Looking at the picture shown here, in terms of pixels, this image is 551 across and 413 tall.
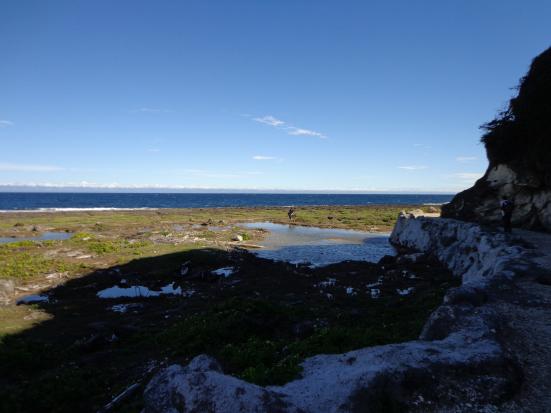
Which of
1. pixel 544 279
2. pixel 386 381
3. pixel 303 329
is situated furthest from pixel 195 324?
pixel 544 279

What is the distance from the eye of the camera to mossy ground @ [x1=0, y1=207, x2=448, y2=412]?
40.9 feet

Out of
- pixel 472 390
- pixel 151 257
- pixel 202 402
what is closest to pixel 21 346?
pixel 202 402

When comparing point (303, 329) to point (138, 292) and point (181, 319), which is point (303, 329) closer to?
point (181, 319)

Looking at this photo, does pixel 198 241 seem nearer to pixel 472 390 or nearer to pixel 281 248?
pixel 281 248

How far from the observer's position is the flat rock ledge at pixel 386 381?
271 inches

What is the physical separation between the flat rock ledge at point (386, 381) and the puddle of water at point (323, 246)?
27.2 meters

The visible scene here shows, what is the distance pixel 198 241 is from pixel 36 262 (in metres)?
19.1

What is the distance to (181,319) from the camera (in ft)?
65.9

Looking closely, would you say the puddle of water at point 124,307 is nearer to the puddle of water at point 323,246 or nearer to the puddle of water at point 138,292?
the puddle of water at point 138,292

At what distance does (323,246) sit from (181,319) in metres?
31.9

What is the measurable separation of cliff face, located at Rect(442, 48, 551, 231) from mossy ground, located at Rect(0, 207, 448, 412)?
9.51m

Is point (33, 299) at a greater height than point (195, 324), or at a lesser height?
lesser

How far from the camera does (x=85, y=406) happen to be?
11812 millimetres

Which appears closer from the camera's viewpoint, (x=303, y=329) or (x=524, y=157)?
(x=303, y=329)
